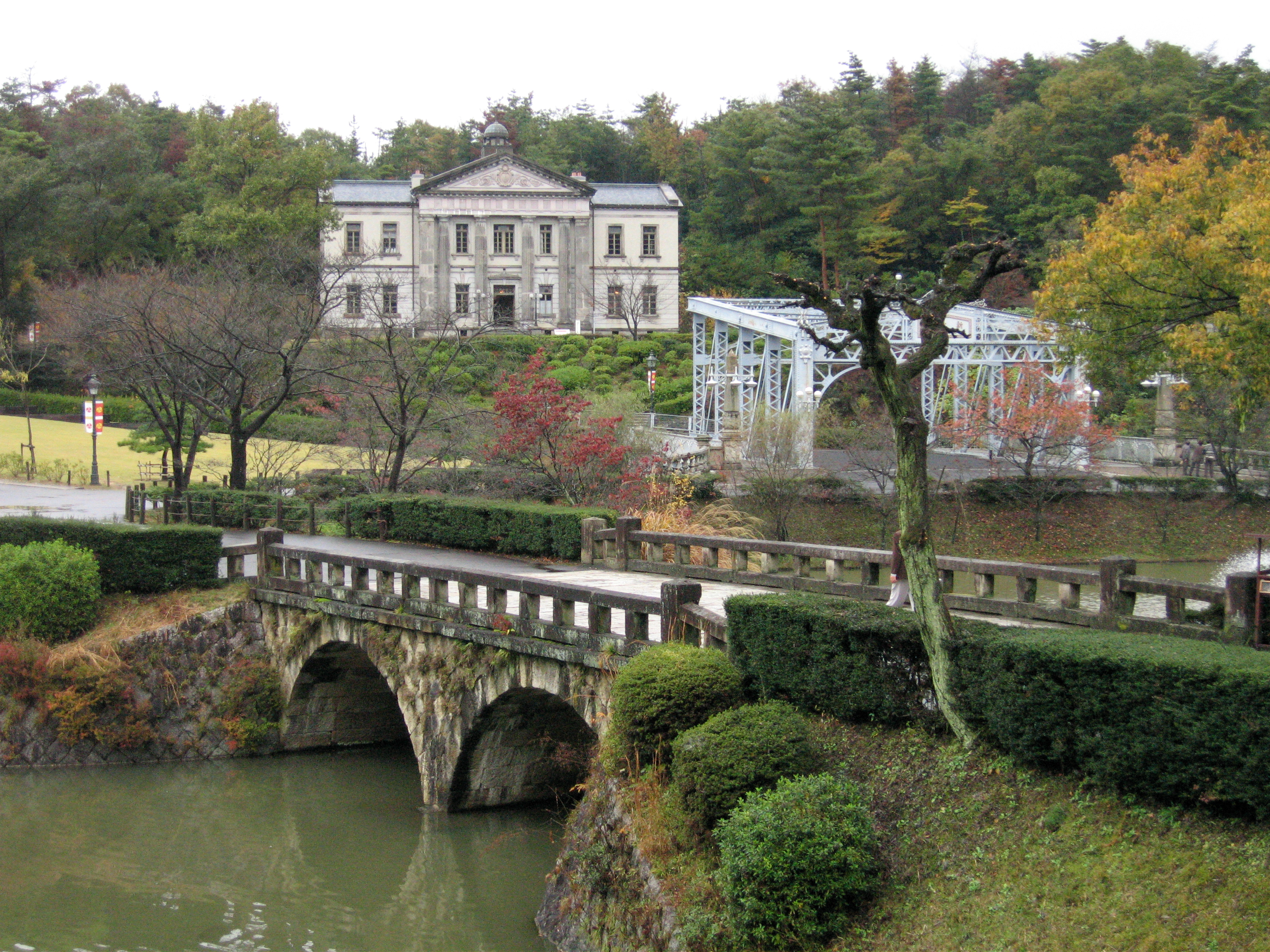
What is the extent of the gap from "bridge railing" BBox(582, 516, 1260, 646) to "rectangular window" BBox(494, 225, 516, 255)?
5608 centimetres

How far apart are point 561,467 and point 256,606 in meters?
8.80

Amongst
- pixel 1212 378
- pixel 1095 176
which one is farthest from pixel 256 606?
pixel 1095 176

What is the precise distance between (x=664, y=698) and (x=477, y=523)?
10.9 meters

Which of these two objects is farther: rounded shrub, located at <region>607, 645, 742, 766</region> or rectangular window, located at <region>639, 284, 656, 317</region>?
rectangular window, located at <region>639, 284, 656, 317</region>

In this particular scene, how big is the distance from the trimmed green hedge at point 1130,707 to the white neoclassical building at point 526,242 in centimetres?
6309

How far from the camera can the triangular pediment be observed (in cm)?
7075

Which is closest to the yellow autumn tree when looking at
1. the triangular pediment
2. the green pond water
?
the green pond water

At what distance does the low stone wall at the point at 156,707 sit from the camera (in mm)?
17484

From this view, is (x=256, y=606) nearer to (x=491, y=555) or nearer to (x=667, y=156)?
(x=491, y=555)

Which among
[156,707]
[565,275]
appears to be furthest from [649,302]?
[156,707]

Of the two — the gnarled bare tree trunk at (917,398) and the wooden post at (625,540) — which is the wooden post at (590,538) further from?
the gnarled bare tree trunk at (917,398)

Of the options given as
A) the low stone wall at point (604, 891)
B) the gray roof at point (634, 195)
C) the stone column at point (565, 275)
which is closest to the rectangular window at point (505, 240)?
the stone column at point (565, 275)

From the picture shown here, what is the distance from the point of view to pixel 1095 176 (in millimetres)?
58156

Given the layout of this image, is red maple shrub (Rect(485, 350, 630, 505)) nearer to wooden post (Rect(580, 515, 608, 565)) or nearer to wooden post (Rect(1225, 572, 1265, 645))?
wooden post (Rect(580, 515, 608, 565))
